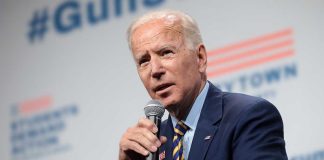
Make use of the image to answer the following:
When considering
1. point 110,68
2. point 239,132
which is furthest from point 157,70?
point 110,68

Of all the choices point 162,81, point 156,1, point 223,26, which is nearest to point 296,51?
point 223,26

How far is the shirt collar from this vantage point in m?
2.59

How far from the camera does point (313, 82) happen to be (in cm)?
366

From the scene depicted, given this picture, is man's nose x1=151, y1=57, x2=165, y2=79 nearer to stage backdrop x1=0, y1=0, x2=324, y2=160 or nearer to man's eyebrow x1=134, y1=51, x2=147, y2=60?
man's eyebrow x1=134, y1=51, x2=147, y2=60

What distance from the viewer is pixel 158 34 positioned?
262 cm

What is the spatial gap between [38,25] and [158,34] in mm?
2710

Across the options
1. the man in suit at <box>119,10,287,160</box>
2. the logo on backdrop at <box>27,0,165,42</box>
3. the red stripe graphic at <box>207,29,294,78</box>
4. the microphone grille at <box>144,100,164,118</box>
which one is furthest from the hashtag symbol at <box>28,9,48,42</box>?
the microphone grille at <box>144,100,164,118</box>

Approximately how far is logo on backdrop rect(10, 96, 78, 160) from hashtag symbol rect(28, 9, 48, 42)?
0.52 meters

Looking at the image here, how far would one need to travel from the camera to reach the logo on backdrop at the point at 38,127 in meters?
4.78

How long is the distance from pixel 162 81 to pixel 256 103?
15.5 inches

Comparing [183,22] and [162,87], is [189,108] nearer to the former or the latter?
[162,87]

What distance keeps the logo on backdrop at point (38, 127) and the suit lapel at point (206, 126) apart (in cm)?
230

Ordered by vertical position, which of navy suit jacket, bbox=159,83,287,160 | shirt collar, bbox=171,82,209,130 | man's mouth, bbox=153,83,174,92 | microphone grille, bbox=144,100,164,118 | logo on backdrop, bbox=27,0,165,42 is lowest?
navy suit jacket, bbox=159,83,287,160

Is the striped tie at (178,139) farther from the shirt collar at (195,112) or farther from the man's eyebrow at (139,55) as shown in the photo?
the man's eyebrow at (139,55)
